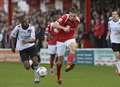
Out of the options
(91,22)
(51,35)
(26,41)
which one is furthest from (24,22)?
(91,22)

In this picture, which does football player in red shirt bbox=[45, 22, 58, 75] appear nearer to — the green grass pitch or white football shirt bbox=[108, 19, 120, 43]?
the green grass pitch

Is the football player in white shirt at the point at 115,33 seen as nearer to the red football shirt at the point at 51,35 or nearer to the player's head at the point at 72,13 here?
the red football shirt at the point at 51,35

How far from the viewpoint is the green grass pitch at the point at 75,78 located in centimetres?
1889

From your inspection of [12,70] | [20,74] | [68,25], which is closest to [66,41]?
[68,25]

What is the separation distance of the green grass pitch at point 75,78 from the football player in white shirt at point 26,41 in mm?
771

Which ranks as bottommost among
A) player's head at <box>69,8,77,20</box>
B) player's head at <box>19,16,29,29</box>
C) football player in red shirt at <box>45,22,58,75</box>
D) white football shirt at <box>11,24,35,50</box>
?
football player in red shirt at <box>45,22,58,75</box>

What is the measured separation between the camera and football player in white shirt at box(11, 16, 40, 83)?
18.4m

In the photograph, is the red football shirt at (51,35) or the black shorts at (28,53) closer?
the black shorts at (28,53)

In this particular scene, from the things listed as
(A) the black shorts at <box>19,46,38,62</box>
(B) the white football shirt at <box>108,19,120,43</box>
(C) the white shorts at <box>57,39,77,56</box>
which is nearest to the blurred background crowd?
(B) the white football shirt at <box>108,19,120,43</box>

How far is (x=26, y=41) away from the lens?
61.2ft

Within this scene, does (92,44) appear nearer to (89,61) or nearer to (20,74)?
(89,61)

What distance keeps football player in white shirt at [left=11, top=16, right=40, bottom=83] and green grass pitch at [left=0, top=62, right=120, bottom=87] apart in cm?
77

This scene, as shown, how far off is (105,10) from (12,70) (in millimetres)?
7650

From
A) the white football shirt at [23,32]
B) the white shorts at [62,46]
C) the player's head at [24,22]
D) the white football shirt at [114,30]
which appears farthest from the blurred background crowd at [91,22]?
the white shorts at [62,46]
